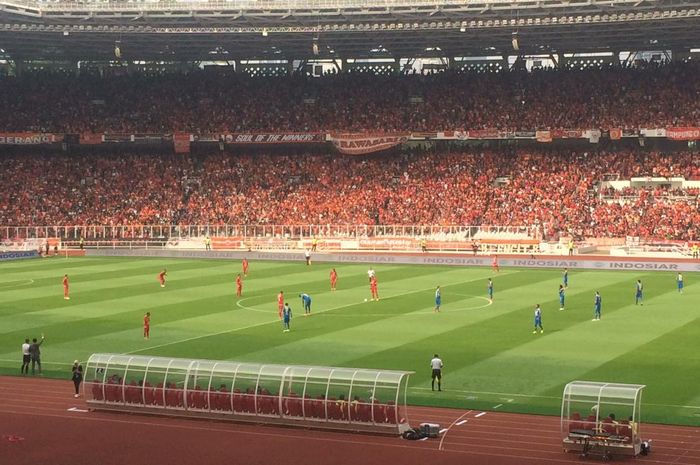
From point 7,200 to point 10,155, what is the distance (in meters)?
8.82

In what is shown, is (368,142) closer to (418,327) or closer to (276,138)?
(276,138)

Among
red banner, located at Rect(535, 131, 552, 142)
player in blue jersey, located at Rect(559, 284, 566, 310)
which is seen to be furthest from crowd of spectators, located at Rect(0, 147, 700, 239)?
player in blue jersey, located at Rect(559, 284, 566, 310)

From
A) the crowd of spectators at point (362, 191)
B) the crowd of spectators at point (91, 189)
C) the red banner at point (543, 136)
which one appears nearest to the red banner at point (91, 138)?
the crowd of spectators at point (91, 189)

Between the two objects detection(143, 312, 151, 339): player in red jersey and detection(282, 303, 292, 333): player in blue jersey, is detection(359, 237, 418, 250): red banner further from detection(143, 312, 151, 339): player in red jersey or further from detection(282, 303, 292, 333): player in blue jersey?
detection(143, 312, 151, 339): player in red jersey

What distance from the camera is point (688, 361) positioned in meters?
35.3

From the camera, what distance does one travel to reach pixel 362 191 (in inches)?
3482

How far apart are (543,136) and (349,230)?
1749 centimetres

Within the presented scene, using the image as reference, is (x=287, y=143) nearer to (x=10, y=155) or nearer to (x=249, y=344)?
(x=10, y=155)

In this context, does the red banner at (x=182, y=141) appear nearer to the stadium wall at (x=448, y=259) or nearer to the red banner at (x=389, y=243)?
the stadium wall at (x=448, y=259)

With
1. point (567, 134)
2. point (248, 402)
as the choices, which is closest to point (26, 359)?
point (248, 402)

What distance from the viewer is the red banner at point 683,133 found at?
8375 centimetres

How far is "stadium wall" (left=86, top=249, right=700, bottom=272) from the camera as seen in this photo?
67.8 meters

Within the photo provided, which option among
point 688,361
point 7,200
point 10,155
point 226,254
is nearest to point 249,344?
point 688,361

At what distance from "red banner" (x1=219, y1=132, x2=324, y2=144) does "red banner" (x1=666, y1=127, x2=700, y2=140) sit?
27.3 metres
